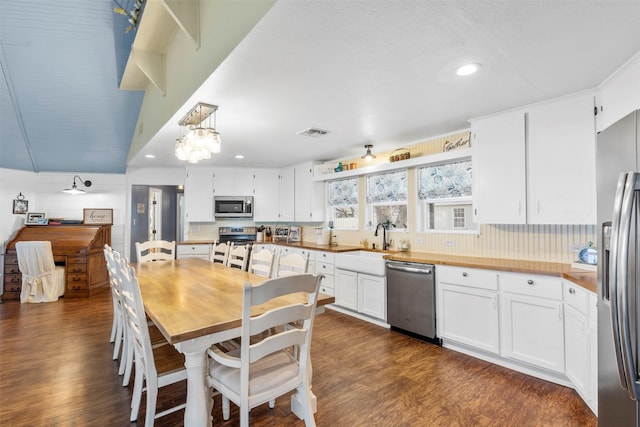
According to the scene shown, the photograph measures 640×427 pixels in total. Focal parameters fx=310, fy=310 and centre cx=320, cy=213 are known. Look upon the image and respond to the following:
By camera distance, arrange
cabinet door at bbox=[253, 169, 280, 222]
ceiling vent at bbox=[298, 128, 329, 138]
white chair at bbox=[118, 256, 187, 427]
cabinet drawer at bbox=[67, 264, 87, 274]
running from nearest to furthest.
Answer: white chair at bbox=[118, 256, 187, 427]
ceiling vent at bbox=[298, 128, 329, 138]
cabinet drawer at bbox=[67, 264, 87, 274]
cabinet door at bbox=[253, 169, 280, 222]

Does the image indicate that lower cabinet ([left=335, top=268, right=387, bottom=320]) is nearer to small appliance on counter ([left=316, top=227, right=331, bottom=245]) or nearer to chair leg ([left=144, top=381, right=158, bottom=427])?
small appliance on counter ([left=316, top=227, right=331, bottom=245])

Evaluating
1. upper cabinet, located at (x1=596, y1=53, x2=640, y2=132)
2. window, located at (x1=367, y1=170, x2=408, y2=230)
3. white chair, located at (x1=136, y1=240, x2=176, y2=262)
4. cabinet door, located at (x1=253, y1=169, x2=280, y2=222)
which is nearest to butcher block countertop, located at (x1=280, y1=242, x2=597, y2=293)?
window, located at (x1=367, y1=170, x2=408, y2=230)

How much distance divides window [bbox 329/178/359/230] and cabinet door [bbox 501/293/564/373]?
2592 mm

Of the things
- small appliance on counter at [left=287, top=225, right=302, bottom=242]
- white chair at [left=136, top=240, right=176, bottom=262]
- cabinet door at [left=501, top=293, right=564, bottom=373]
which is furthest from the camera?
small appliance on counter at [left=287, top=225, right=302, bottom=242]

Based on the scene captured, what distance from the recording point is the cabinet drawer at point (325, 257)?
424 centimetres

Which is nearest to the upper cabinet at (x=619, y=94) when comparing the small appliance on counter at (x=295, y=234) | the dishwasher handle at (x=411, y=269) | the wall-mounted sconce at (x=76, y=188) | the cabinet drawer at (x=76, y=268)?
the dishwasher handle at (x=411, y=269)

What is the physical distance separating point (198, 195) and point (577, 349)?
5.53 metres

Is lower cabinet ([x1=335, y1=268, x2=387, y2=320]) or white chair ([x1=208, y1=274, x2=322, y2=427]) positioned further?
lower cabinet ([x1=335, y1=268, x2=387, y2=320])

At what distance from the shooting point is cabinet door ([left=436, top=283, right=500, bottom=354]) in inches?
105

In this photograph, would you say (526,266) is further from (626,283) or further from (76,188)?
(76,188)

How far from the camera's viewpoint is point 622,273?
1.13 meters

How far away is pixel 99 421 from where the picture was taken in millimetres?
1938

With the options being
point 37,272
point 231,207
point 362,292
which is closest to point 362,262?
point 362,292

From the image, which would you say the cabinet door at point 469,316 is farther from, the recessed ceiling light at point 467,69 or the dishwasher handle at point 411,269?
the recessed ceiling light at point 467,69
